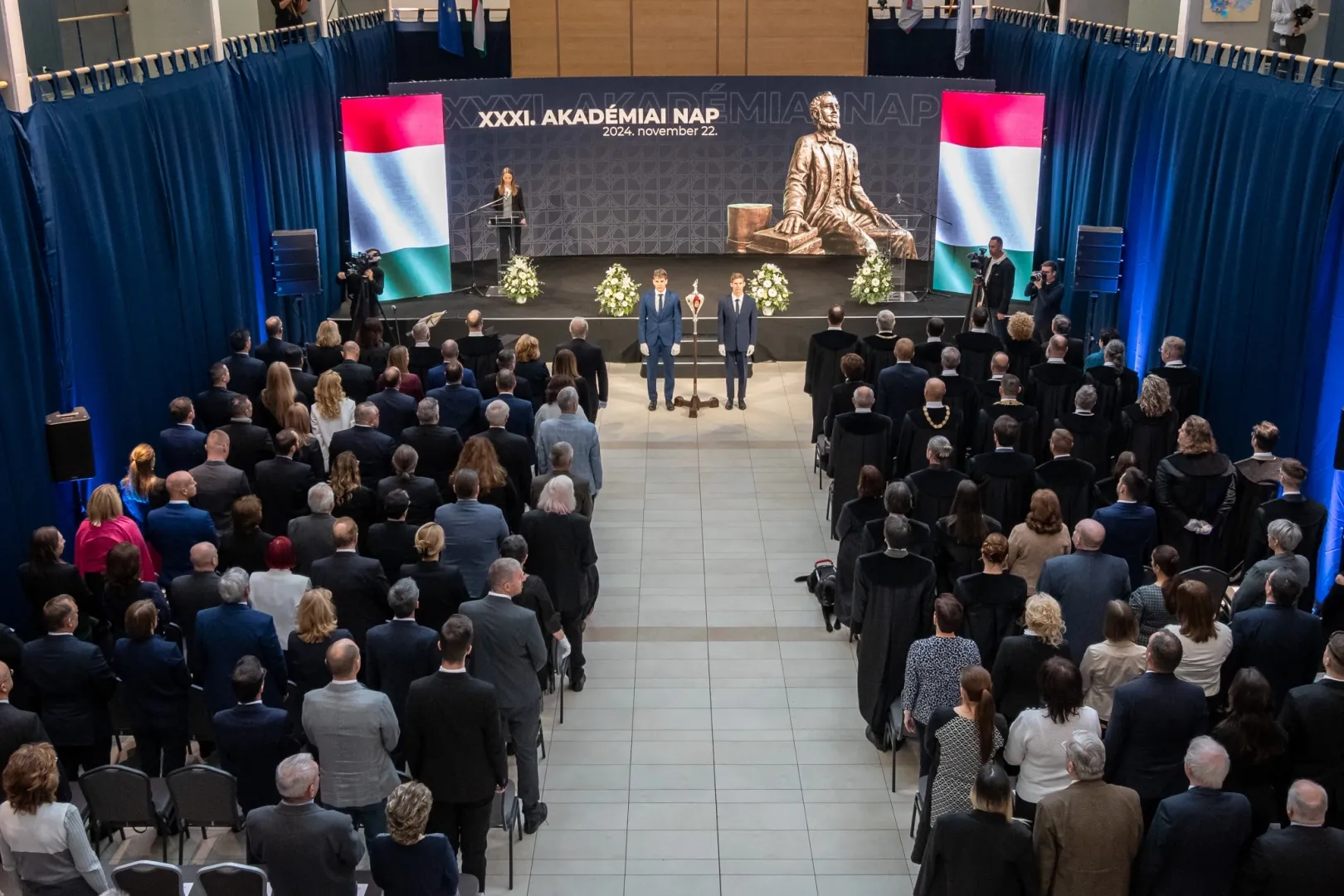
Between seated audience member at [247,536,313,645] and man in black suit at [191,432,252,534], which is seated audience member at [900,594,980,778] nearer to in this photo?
seated audience member at [247,536,313,645]

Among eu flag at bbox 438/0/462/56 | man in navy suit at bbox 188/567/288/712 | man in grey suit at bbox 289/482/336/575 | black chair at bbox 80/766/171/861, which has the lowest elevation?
black chair at bbox 80/766/171/861

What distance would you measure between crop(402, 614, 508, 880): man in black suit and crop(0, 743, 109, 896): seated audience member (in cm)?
135

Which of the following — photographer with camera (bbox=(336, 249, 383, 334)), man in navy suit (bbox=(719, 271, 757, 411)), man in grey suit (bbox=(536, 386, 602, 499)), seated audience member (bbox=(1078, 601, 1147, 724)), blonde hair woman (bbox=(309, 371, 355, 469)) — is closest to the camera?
seated audience member (bbox=(1078, 601, 1147, 724))

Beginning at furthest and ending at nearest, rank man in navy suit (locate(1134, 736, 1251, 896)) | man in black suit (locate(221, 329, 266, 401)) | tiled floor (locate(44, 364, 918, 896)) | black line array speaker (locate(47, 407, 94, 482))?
man in black suit (locate(221, 329, 266, 401))
black line array speaker (locate(47, 407, 94, 482))
tiled floor (locate(44, 364, 918, 896))
man in navy suit (locate(1134, 736, 1251, 896))

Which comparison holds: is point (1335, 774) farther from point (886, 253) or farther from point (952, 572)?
point (886, 253)

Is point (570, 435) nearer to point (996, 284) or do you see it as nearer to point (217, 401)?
point (217, 401)

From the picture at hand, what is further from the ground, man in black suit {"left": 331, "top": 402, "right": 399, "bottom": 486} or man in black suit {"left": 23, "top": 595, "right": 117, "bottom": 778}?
man in black suit {"left": 331, "top": 402, "right": 399, "bottom": 486}

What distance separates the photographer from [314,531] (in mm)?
7613

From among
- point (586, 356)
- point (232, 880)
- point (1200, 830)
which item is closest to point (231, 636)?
point (232, 880)

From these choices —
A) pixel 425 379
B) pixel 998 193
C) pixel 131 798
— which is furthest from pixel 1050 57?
pixel 131 798

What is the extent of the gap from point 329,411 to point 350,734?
13.9 feet

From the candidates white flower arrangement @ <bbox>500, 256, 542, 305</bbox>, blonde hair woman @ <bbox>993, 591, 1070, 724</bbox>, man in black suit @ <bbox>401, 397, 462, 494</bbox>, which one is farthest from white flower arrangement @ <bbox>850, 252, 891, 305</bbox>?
blonde hair woman @ <bbox>993, 591, 1070, 724</bbox>

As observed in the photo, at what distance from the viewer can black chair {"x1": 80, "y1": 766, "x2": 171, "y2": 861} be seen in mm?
6031

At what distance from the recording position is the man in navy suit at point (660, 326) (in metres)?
13.3
